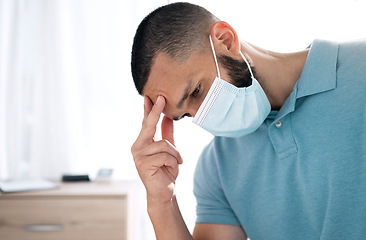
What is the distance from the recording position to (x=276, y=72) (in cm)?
109

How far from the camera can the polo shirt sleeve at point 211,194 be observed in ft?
3.92

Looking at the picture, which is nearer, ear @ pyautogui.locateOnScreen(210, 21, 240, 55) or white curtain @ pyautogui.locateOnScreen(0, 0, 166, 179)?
ear @ pyautogui.locateOnScreen(210, 21, 240, 55)

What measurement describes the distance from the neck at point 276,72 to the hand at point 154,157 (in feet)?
0.96

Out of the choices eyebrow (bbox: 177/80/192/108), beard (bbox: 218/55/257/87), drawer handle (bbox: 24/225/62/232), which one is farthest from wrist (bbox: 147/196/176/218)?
drawer handle (bbox: 24/225/62/232)

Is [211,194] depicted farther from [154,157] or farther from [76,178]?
[76,178]

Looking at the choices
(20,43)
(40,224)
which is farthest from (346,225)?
(20,43)

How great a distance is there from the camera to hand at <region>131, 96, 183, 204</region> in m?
1.06

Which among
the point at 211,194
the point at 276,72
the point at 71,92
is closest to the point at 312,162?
the point at 276,72

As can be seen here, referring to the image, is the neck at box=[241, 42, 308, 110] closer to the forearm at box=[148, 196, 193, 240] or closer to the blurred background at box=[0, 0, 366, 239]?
the forearm at box=[148, 196, 193, 240]

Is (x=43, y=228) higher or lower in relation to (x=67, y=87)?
lower

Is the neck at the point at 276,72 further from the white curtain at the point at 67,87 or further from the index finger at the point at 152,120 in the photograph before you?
the white curtain at the point at 67,87

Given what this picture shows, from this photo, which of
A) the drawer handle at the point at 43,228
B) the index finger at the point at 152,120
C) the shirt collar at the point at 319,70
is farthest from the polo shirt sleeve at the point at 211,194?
the drawer handle at the point at 43,228

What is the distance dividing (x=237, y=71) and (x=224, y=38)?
0.33 feet

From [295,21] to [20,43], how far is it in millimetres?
1565
